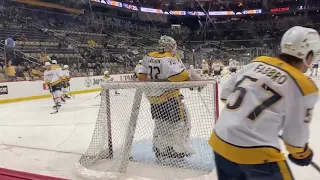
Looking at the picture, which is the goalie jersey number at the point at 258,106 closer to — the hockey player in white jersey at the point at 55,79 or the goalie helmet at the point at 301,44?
the goalie helmet at the point at 301,44

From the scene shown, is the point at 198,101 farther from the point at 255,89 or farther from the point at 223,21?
the point at 223,21

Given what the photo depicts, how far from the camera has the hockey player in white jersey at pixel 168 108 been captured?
2.92m

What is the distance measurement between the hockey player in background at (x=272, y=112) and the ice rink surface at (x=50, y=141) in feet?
4.86

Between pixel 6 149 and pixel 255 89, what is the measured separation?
3.37 m

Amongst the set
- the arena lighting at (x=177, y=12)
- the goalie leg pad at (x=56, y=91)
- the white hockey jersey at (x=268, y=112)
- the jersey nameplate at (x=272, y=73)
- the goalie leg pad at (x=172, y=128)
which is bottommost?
the goalie leg pad at (x=56, y=91)

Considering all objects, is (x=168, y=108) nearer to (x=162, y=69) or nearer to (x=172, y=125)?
(x=172, y=125)

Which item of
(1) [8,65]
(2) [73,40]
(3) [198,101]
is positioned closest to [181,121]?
(3) [198,101]

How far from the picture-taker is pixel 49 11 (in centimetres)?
1983

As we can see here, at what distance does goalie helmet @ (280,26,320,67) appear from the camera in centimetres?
115

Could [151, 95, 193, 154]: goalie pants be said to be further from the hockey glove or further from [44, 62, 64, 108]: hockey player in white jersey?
[44, 62, 64, 108]: hockey player in white jersey

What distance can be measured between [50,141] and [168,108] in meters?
1.87

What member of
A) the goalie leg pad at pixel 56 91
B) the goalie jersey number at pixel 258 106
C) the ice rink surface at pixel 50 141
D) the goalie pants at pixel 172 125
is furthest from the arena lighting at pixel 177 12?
the goalie jersey number at pixel 258 106

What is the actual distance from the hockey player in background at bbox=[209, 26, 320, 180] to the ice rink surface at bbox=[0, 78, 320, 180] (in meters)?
1.48

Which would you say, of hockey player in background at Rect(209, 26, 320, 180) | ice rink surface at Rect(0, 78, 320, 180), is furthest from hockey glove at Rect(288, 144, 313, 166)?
ice rink surface at Rect(0, 78, 320, 180)
